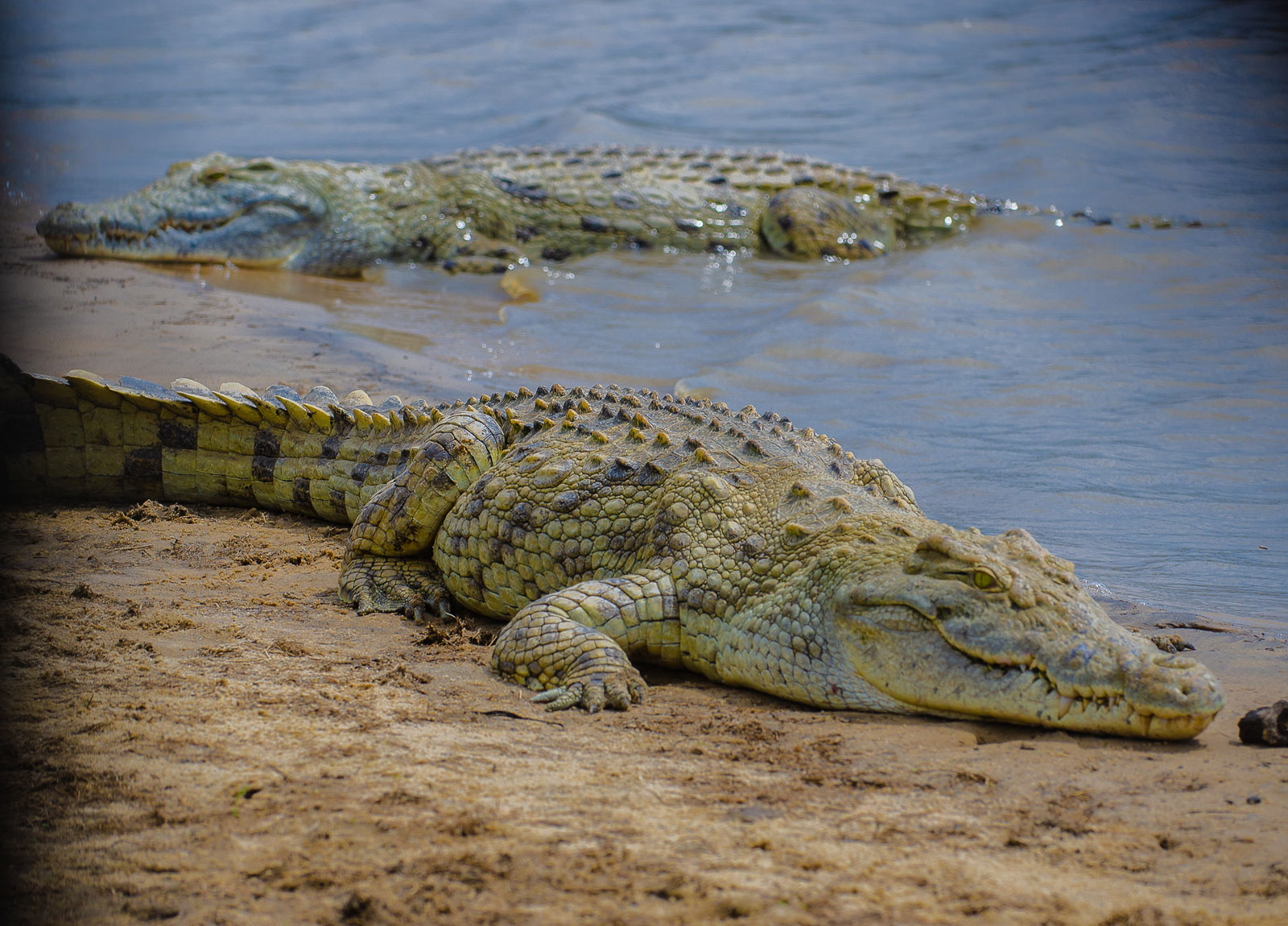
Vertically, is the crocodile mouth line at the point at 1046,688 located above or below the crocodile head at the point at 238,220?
below

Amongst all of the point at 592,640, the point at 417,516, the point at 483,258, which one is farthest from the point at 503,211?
the point at 592,640

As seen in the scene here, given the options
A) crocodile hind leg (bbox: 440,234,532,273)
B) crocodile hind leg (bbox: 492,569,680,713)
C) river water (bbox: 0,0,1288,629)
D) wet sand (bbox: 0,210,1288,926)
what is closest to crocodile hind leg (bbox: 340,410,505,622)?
wet sand (bbox: 0,210,1288,926)

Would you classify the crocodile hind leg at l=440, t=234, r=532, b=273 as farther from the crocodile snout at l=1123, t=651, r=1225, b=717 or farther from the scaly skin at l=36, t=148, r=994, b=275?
the crocodile snout at l=1123, t=651, r=1225, b=717

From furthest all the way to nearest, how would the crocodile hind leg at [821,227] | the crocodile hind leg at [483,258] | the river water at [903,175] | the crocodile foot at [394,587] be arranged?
the crocodile hind leg at [821,227] → the crocodile hind leg at [483,258] → the river water at [903,175] → the crocodile foot at [394,587]

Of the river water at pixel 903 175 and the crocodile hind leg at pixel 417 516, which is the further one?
the river water at pixel 903 175

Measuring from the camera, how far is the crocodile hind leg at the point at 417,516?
4062 mm

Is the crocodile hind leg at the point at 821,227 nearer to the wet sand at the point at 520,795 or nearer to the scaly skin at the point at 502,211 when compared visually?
the scaly skin at the point at 502,211

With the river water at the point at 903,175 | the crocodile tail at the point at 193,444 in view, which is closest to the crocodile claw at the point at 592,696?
the crocodile tail at the point at 193,444

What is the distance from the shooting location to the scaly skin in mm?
10250

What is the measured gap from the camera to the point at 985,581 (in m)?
2.94

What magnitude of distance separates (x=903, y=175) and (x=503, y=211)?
21.2ft

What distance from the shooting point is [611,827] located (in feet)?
7.68

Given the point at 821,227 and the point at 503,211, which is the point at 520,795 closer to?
the point at 503,211

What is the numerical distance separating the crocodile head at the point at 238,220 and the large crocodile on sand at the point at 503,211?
0.5 inches
